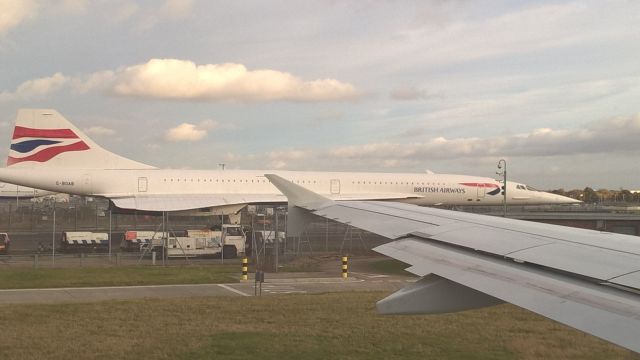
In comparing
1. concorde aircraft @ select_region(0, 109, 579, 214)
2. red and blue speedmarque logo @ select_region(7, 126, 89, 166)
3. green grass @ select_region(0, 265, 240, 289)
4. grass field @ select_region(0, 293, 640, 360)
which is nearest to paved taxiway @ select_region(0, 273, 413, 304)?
green grass @ select_region(0, 265, 240, 289)

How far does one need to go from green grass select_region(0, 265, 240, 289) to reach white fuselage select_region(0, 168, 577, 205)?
41.4 feet

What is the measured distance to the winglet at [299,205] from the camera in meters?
6.76

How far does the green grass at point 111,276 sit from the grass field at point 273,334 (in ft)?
16.9

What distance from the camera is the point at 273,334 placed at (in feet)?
29.6

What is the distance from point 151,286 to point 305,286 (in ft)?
13.9

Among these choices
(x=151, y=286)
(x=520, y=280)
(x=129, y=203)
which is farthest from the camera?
(x=129, y=203)

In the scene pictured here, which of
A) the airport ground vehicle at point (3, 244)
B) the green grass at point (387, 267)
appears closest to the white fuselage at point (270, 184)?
the airport ground vehicle at point (3, 244)

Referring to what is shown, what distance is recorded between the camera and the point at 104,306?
11633 mm

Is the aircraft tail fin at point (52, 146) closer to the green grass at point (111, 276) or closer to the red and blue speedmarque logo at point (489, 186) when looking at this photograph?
the green grass at point (111, 276)

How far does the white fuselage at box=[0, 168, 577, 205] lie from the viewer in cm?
3259

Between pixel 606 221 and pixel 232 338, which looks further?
pixel 606 221

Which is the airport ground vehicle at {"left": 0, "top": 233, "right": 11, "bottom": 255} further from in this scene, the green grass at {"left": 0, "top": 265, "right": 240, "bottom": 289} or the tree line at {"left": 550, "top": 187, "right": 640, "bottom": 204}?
the tree line at {"left": 550, "top": 187, "right": 640, "bottom": 204}

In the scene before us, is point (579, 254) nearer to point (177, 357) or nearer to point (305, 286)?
point (177, 357)

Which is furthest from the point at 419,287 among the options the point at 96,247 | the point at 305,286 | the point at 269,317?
the point at 96,247
